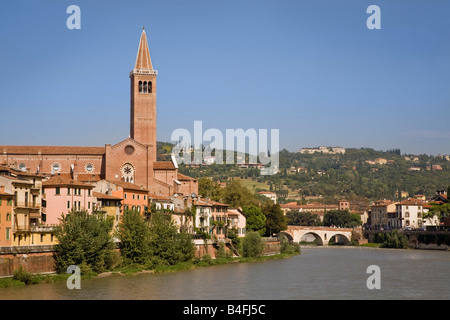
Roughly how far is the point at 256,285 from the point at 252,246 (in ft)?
75.8

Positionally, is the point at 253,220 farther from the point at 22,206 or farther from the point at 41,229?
the point at 22,206

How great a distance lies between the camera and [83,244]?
4578 cm

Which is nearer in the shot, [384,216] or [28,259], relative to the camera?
[28,259]

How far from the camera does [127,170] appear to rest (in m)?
78.8

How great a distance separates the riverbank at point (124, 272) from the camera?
40000 millimetres

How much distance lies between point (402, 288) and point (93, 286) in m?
20.1

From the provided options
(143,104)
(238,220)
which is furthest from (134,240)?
(143,104)

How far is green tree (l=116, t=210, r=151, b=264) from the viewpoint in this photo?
2045 inches

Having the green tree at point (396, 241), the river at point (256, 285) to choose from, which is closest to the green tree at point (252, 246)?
the river at point (256, 285)

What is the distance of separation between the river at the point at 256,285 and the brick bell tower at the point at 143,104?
2904 centimetres

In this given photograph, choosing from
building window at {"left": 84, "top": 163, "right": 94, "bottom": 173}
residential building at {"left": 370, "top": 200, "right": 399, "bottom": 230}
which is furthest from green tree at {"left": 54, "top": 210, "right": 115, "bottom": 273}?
residential building at {"left": 370, "top": 200, "right": 399, "bottom": 230}

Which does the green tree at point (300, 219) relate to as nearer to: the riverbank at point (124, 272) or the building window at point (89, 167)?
the building window at point (89, 167)
